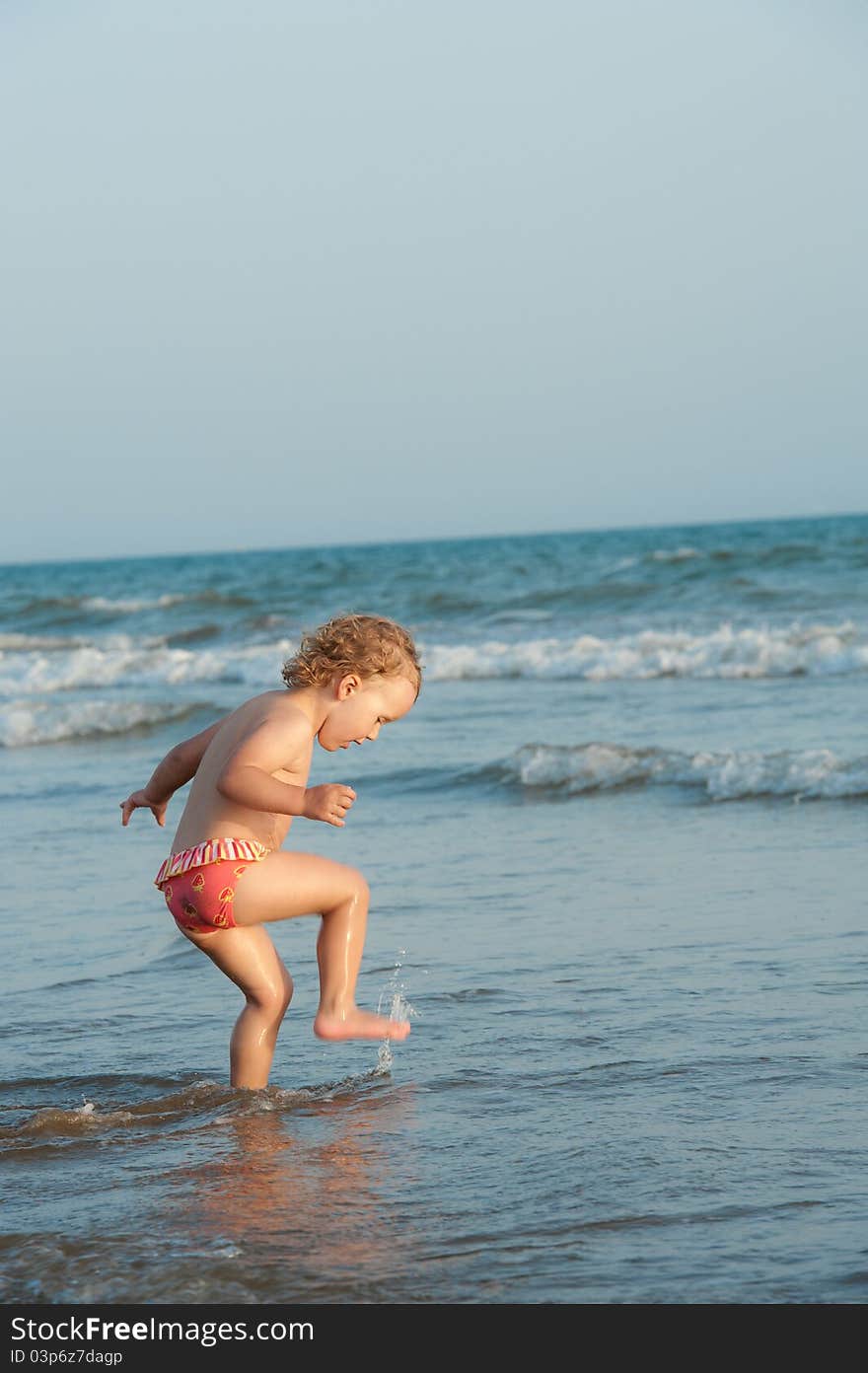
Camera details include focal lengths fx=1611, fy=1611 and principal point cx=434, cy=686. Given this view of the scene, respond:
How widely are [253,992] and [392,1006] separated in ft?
2.92

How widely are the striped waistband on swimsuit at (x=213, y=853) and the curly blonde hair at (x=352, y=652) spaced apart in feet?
1.38

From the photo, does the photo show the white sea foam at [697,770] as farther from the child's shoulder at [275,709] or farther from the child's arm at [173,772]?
the child's shoulder at [275,709]

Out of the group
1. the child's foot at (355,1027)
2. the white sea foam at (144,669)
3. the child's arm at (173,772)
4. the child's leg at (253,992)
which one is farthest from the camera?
the white sea foam at (144,669)

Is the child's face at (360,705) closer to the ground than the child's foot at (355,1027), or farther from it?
farther from it

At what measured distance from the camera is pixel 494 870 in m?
6.55

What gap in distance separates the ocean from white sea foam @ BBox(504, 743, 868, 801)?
22mm

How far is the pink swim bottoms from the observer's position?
12.6 feet

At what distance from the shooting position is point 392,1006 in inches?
189

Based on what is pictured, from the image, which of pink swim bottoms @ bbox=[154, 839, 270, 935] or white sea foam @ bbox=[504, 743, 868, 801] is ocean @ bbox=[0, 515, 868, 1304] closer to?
white sea foam @ bbox=[504, 743, 868, 801]

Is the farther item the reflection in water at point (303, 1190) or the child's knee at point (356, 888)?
the child's knee at point (356, 888)

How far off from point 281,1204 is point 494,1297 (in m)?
0.65

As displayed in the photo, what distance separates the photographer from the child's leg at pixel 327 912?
3857 mm

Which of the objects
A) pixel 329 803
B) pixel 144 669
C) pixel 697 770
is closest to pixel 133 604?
pixel 144 669

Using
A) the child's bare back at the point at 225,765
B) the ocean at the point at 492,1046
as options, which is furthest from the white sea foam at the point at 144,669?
the child's bare back at the point at 225,765
